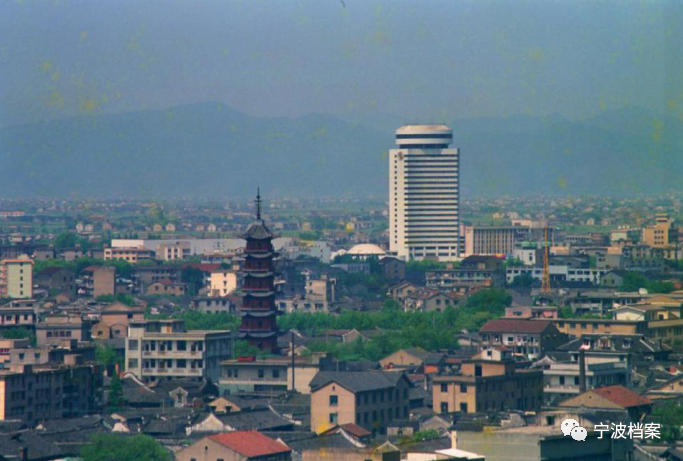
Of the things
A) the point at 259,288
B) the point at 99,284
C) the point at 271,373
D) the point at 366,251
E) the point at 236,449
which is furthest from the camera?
the point at 366,251

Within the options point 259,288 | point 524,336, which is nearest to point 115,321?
point 259,288

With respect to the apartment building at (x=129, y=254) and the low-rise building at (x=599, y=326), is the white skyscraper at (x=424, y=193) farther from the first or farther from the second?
the low-rise building at (x=599, y=326)

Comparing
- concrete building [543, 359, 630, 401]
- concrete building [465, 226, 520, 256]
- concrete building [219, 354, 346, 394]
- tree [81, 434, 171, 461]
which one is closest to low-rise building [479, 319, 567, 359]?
concrete building [219, 354, 346, 394]

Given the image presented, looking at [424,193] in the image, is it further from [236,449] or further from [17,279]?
[236,449]

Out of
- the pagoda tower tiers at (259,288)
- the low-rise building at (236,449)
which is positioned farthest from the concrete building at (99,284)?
the low-rise building at (236,449)

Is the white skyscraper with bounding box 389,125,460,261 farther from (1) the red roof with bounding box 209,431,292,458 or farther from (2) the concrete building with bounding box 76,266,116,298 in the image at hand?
(1) the red roof with bounding box 209,431,292,458

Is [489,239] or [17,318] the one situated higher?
[489,239]

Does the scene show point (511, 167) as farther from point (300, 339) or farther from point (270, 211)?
point (300, 339)

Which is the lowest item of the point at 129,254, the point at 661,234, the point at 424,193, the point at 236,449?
the point at 236,449

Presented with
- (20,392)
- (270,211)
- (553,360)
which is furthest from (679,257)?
(270,211)

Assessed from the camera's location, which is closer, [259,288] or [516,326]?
[516,326]
